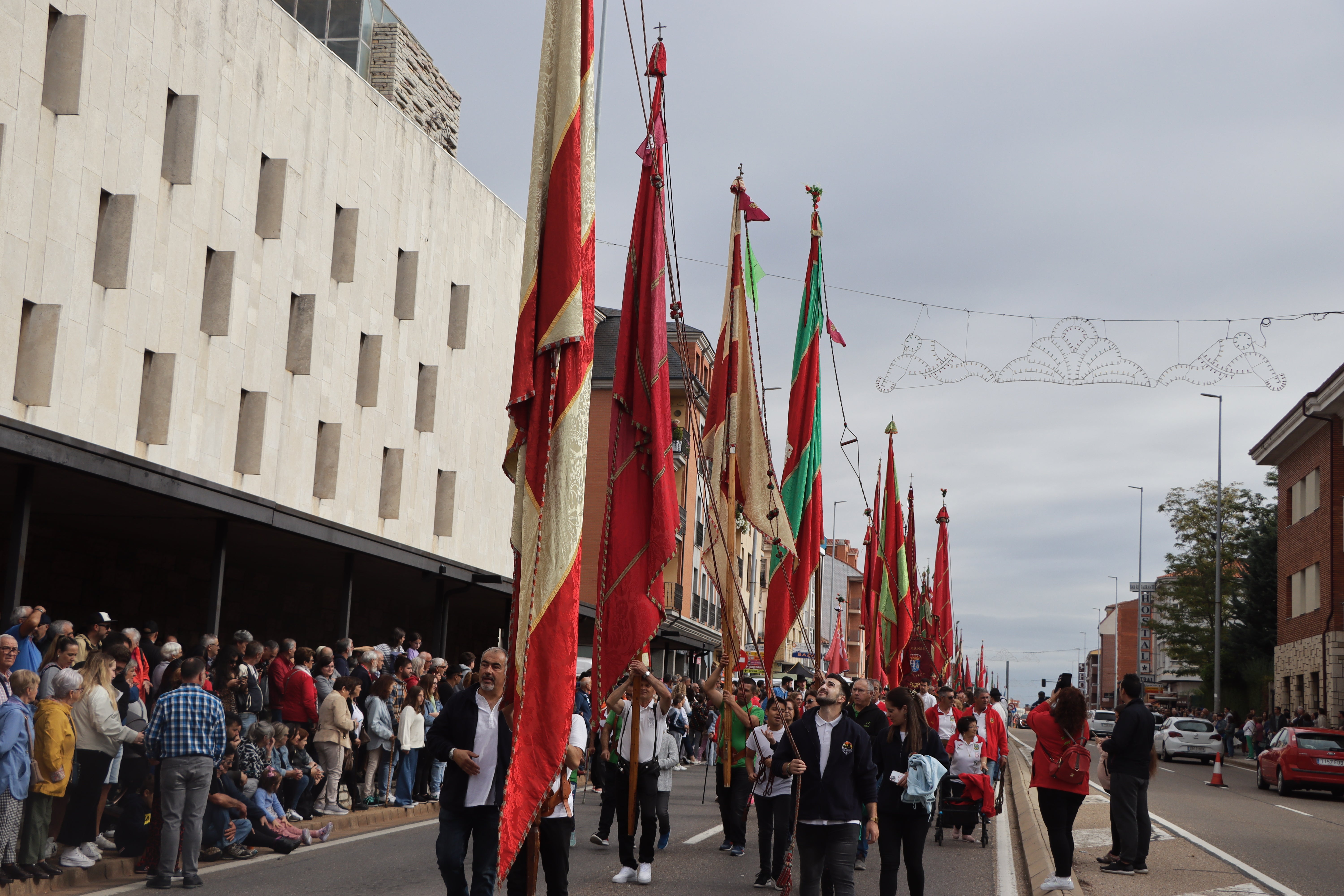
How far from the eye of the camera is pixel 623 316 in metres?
9.88

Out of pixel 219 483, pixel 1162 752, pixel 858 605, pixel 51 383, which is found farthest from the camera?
pixel 858 605

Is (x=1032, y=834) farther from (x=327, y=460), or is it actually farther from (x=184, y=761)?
(x=327, y=460)

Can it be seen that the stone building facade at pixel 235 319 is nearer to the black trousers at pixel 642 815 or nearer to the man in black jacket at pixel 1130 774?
the black trousers at pixel 642 815

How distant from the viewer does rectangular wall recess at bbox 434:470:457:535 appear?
33812 mm

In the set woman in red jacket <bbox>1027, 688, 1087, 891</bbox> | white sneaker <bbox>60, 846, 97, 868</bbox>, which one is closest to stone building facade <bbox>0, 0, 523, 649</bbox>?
white sneaker <bbox>60, 846, 97, 868</bbox>

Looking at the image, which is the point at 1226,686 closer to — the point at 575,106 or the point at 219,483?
the point at 219,483

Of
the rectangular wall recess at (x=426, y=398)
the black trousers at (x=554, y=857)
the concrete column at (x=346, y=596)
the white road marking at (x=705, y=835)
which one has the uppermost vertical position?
the rectangular wall recess at (x=426, y=398)

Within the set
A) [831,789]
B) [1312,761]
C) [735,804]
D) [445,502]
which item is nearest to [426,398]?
[445,502]

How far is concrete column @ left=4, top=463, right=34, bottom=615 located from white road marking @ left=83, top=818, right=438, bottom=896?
5.24m

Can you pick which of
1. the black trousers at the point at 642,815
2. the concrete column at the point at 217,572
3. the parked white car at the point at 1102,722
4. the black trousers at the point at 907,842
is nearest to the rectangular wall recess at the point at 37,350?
the concrete column at the point at 217,572

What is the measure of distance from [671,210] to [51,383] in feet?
40.2

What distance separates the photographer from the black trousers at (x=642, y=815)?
11383mm

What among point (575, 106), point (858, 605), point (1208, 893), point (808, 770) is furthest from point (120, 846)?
point (858, 605)

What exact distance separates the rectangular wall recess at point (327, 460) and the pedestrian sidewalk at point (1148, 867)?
15529 millimetres
